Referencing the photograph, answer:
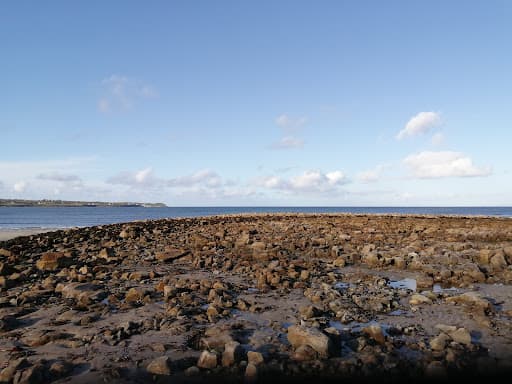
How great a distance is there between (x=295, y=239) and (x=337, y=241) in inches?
73.3

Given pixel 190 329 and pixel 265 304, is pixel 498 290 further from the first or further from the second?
pixel 190 329

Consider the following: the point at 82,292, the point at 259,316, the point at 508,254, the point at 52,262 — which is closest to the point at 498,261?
the point at 508,254

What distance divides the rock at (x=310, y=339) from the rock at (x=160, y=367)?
1.81m

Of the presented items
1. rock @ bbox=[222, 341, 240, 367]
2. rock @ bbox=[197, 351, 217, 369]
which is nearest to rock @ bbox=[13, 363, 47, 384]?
rock @ bbox=[197, 351, 217, 369]

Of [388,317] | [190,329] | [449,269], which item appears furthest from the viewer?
[449,269]

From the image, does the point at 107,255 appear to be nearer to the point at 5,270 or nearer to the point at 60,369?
the point at 5,270

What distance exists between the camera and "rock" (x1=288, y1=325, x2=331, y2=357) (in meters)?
5.26

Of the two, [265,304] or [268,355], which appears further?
[265,304]

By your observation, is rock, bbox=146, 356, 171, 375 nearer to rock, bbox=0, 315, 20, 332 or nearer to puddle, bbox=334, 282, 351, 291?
rock, bbox=0, 315, 20, 332

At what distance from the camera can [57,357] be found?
17.5 feet

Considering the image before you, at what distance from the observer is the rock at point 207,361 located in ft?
16.3

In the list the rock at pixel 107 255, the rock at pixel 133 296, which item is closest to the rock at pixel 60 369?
the rock at pixel 133 296

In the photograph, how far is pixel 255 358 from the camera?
5.03 m

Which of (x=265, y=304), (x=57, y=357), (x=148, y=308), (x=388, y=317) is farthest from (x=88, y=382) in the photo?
(x=388, y=317)
